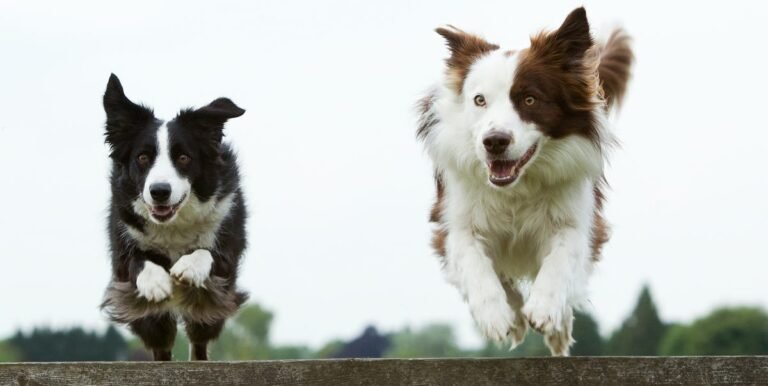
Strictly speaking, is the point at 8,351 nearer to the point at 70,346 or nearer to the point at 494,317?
the point at 70,346

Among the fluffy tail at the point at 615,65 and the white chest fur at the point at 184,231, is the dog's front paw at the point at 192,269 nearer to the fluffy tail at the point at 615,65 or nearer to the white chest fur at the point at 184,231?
the white chest fur at the point at 184,231

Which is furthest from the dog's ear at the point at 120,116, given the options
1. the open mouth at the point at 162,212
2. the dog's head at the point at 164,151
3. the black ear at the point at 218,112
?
the open mouth at the point at 162,212

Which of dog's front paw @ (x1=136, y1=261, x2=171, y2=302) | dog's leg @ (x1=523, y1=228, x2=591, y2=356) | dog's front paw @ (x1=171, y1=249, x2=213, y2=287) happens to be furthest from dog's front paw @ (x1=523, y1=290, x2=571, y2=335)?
dog's front paw @ (x1=136, y1=261, x2=171, y2=302)

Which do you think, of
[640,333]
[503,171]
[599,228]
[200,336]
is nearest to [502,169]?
[503,171]

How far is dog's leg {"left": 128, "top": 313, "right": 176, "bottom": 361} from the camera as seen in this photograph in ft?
24.1

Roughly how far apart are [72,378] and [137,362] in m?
0.26

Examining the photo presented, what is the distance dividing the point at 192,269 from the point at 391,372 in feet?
7.13

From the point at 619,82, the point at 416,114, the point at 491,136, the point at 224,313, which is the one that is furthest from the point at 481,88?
the point at 224,313

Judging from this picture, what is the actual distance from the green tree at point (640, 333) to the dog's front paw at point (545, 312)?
64632mm

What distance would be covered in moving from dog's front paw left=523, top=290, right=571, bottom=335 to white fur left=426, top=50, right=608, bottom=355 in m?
0.02

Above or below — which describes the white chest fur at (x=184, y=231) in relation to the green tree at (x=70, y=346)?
above

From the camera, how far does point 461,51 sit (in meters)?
6.74

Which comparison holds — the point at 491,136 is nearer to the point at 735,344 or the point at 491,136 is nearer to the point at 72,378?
the point at 72,378

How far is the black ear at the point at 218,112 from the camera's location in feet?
23.7
